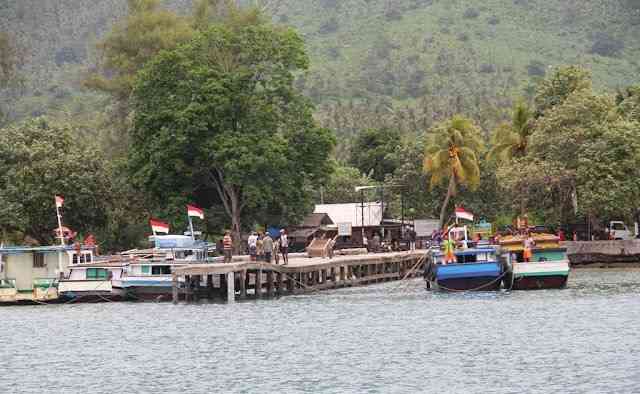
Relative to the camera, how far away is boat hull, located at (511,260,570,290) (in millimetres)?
73875

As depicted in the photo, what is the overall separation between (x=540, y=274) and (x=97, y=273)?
23204 millimetres

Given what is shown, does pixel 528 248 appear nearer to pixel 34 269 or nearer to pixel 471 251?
pixel 471 251

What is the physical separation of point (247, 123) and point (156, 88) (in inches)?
257

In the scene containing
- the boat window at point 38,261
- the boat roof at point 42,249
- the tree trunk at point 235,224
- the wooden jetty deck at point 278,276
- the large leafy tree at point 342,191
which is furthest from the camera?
the large leafy tree at point 342,191

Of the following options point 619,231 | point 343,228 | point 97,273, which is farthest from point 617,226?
point 97,273

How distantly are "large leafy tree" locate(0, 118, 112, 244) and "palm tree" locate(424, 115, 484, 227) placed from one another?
103ft

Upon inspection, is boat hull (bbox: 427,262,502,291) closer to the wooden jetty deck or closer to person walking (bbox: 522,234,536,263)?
person walking (bbox: 522,234,536,263)

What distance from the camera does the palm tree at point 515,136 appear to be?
114 metres

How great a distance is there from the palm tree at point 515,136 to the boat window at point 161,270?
45.4 metres

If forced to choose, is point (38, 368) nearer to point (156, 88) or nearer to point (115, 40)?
point (156, 88)

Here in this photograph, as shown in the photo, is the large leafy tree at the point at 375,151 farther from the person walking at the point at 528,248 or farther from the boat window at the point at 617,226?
the person walking at the point at 528,248

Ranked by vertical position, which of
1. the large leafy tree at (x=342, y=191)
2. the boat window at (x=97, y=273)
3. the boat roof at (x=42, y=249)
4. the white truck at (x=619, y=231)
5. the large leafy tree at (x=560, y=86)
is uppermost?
the large leafy tree at (x=560, y=86)

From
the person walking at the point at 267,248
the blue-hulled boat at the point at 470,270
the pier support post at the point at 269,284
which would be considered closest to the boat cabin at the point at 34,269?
the person walking at the point at 267,248

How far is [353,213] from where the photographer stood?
117562 millimetres
